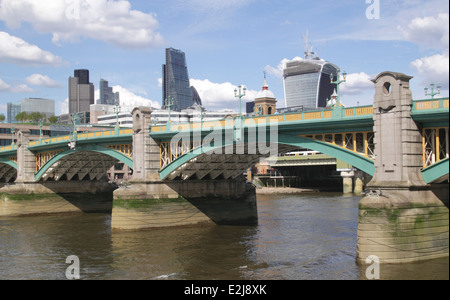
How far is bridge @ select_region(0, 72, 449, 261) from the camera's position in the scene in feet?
85.6

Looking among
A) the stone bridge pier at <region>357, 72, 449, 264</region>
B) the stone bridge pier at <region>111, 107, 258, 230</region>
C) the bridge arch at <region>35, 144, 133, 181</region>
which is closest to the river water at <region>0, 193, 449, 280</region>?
the stone bridge pier at <region>357, 72, 449, 264</region>

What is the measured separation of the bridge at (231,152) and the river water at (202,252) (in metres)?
2.53

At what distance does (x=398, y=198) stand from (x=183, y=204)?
24.4 meters

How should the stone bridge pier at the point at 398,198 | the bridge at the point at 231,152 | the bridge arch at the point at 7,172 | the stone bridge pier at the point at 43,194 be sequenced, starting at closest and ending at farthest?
1. the stone bridge pier at the point at 398,198
2. the bridge at the point at 231,152
3. the stone bridge pier at the point at 43,194
4. the bridge arch at the point at 7,172

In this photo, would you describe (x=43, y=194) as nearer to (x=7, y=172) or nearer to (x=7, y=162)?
(x=7, y=162)

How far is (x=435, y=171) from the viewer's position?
84.1 feet

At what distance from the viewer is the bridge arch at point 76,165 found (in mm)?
60375

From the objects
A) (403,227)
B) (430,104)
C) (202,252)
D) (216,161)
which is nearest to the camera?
(403,227)

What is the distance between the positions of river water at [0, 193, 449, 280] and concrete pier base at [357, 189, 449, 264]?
67 cm

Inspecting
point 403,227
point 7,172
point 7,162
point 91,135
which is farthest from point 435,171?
point 7,172

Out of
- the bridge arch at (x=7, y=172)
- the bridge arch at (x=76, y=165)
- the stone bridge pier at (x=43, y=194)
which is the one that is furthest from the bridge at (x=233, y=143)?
the bridge arch at (x=7, y=172)

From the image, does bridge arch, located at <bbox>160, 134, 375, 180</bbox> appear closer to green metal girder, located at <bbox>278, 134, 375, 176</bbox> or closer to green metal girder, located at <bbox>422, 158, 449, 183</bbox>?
green metal girder, located at <bbox>278, 134, 375, 176</bbox>

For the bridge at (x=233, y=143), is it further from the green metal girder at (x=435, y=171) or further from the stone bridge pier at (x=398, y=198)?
the stone bridge pier at (x=398, y=198)

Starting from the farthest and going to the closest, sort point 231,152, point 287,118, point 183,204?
point 183,204, point 231,152, point 287,118
